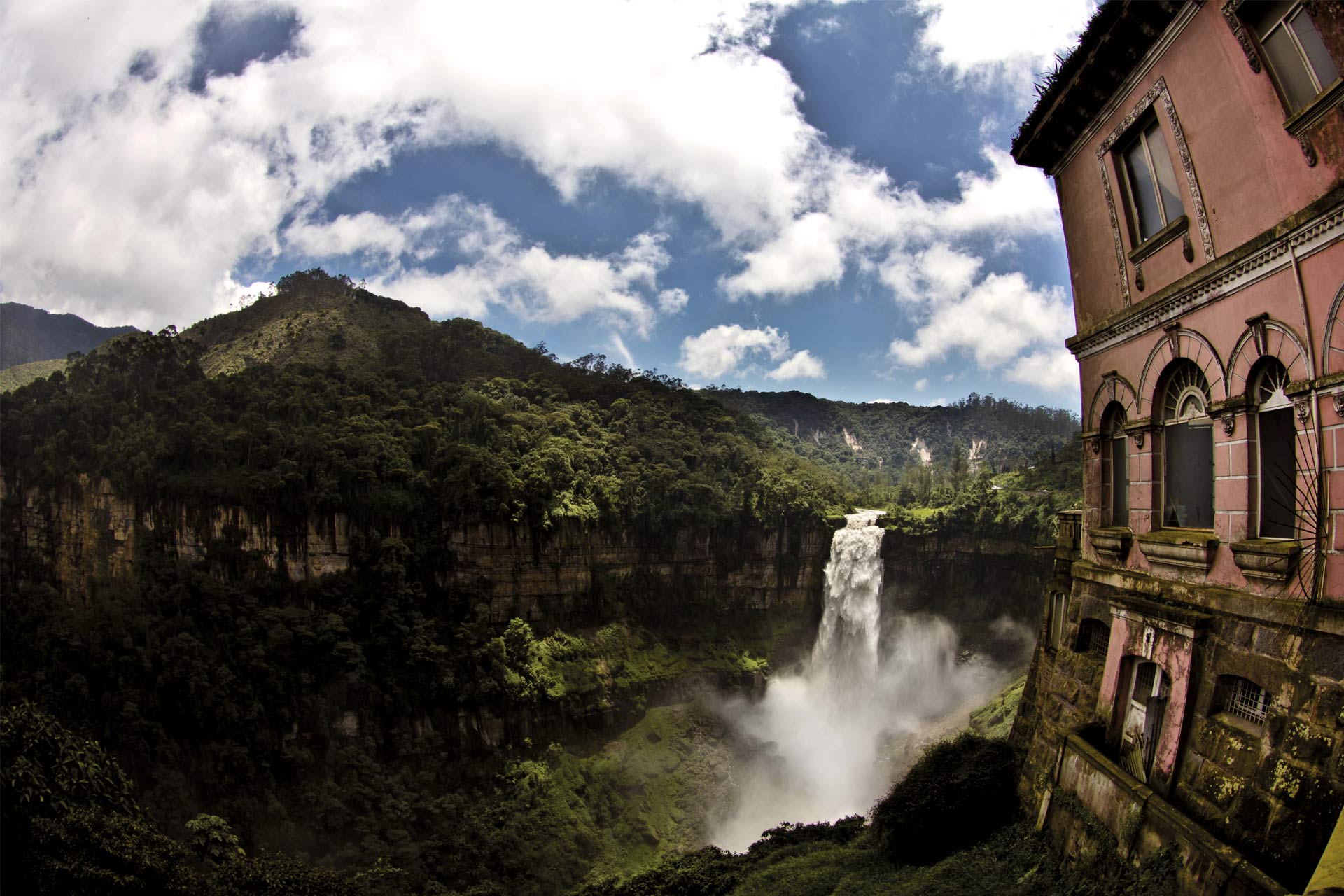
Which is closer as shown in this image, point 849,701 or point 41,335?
point 849,701

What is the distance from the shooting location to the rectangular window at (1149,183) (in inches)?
336

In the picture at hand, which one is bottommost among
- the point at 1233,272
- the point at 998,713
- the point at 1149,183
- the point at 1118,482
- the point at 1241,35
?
the point at 998,713

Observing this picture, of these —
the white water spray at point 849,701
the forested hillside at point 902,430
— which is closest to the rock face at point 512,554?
the white water spray at point 849,701

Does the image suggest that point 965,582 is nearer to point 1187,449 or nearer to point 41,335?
point 1187,449

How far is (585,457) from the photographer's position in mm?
37906

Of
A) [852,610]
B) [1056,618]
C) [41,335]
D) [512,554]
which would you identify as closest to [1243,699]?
[1056,618]

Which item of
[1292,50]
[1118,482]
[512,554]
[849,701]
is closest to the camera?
[1292,50]

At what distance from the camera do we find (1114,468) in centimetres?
993

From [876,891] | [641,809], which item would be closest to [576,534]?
[641,809]

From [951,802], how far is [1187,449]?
736 centimetres

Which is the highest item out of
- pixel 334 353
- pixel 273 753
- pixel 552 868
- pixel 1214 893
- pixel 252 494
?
pixel 334 353

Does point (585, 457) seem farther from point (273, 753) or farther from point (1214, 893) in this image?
point (1214, 893)

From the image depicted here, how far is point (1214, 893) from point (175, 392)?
130ft

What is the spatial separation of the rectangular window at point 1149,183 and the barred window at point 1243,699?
513cm
